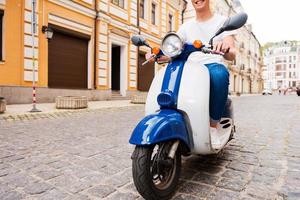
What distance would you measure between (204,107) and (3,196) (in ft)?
5.87

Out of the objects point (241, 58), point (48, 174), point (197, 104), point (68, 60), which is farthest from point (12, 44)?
point (241, 58)

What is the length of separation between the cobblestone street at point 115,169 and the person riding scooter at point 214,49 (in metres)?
0.54

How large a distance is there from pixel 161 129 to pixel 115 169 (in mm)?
1126

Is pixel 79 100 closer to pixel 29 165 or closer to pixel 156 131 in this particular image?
pixel 29 165

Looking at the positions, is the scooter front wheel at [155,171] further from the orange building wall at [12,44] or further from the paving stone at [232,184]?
the orange building wall at [12,44]

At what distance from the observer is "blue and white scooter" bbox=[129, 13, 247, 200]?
70.9 inches

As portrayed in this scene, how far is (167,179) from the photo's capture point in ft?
6.69

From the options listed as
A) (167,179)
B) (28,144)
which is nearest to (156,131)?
(167,179)

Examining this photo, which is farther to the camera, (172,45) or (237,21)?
(172,45)

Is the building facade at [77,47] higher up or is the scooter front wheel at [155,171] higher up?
the building facade at [77,47]

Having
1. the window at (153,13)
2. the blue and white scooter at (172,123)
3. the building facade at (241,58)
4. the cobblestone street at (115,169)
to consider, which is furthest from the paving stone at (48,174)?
the building facade at (241,58)

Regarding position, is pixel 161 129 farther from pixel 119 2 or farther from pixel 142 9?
pixel 142 9

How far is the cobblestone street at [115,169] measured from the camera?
6.93 ft

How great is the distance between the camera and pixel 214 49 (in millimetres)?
Answer: 2111
